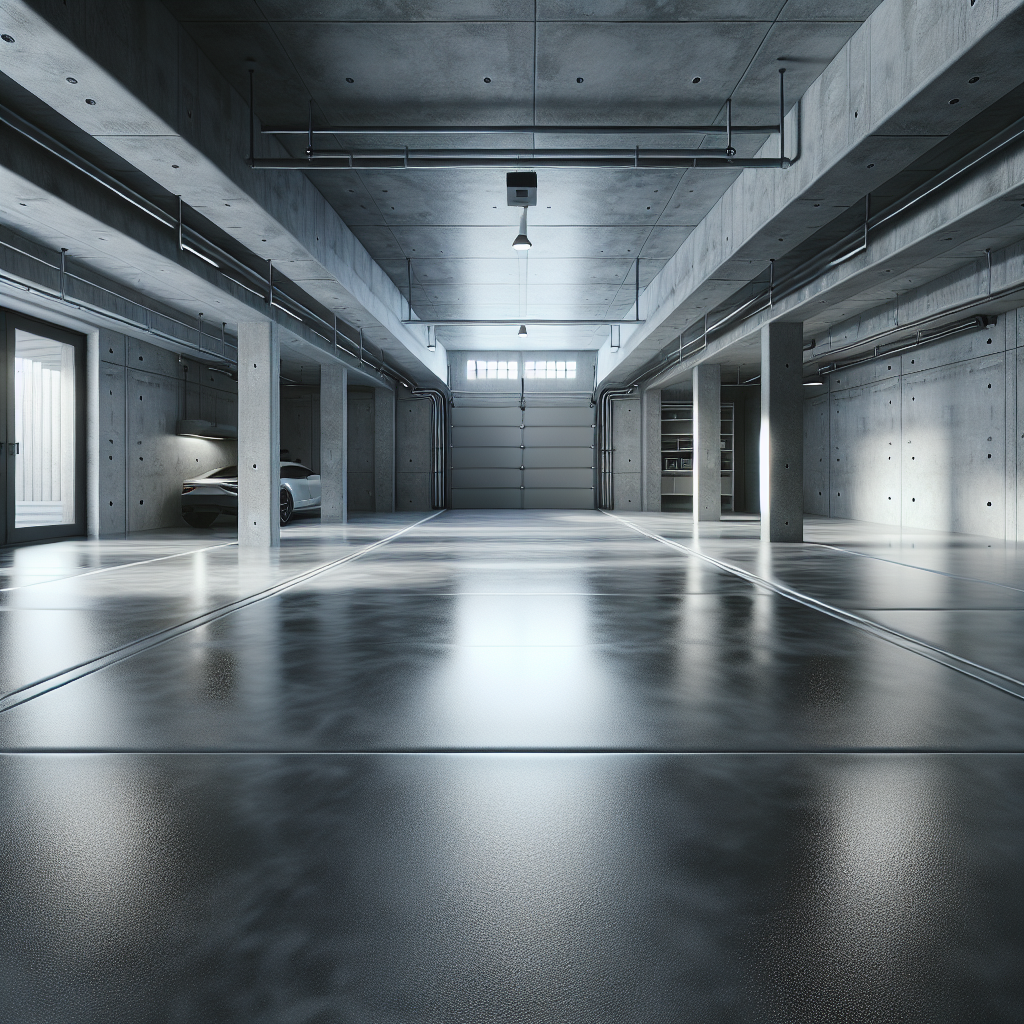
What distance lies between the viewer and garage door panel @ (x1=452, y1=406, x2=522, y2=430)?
29188 millimetres

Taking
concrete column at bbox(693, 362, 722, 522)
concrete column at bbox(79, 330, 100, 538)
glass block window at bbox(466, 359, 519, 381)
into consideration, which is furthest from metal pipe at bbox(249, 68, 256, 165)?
glass block window at bbox(466, 359, 519, 381)

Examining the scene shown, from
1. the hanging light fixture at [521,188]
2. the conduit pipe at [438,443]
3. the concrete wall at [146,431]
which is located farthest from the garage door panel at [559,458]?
the hanging light fixture at [521,188]

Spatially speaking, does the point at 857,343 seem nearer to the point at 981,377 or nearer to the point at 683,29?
the point at 981,377

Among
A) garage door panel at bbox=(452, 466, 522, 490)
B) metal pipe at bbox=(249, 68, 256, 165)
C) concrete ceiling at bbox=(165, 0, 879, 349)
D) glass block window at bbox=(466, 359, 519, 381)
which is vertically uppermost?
glass block window at bbox=(466, 359, 519, 381)

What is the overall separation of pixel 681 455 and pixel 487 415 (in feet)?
23.9

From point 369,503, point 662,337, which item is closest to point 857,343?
point 662,337

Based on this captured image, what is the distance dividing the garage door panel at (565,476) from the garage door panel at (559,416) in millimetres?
1596

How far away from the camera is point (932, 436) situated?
18250 mm

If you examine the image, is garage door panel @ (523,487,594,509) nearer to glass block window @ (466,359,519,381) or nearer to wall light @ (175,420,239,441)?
glass block window @ (466,359,519,381)

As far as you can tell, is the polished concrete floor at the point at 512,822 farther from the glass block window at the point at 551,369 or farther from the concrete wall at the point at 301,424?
the glass block window at the point at 551,369

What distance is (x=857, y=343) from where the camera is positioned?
19.2 metres

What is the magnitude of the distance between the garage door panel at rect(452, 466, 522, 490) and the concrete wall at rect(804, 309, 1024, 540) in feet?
33.5

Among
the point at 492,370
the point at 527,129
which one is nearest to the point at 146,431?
the point at 527,129

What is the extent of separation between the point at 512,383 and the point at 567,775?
26961 mm
